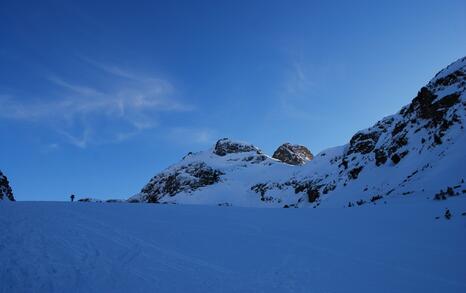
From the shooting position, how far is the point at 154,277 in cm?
855

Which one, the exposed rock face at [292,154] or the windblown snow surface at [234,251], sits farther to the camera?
the exposed rock face at [292,154]

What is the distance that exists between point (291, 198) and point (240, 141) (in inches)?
2353

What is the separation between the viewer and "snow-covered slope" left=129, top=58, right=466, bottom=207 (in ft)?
78.9

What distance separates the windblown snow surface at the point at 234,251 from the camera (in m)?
8.17

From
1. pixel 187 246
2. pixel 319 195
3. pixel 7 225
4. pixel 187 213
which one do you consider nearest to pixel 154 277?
pixel 187 246

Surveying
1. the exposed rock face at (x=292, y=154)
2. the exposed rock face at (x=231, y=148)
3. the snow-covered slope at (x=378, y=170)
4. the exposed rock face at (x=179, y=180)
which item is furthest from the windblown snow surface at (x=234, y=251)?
the exposed rock face at (x=231, y=148)

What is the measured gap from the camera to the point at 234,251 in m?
11.0

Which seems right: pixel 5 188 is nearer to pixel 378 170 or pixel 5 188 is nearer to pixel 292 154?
pixel 378 170

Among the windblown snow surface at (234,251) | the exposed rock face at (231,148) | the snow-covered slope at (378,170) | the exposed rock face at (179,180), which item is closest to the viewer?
the windblown snow surface at (234,251)

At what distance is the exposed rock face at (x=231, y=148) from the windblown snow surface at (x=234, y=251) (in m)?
97.9

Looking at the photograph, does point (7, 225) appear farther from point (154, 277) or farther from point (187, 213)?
point (187, 213)

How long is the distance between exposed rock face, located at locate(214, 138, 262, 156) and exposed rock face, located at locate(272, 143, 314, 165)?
6.73 metres

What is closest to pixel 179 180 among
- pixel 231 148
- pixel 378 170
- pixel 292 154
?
pixel 231 148

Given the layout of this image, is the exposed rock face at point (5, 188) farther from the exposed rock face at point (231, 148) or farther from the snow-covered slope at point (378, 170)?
the exposed rock face at point (231, 148)
